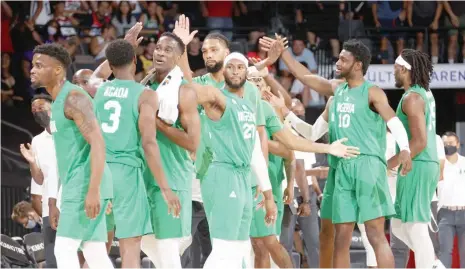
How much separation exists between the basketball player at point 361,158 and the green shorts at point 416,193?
307 millimetres

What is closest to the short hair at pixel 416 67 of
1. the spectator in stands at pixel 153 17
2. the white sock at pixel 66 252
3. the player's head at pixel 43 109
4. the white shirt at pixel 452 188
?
the player's head at pixel 43 109

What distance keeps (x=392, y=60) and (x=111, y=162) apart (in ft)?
33.4

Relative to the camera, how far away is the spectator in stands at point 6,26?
1647 centimetres

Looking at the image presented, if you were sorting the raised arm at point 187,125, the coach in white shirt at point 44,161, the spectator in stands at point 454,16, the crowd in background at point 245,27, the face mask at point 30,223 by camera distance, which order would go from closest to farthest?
the raised arm at point 187,125 < the coach in white shirt at point 44,161 < the face mask at point 30,223 < the crowd in background at point 245,27 < the spectator in stands at point 454,16

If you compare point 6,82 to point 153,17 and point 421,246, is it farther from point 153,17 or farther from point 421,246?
point 421,246

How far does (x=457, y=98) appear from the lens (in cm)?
1766

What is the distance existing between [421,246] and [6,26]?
375 inches

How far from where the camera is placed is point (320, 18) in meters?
18.1

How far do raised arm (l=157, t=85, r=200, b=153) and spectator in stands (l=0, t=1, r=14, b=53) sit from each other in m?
9.03

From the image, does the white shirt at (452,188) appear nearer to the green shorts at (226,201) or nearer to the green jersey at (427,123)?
the green jersey at (427,123)

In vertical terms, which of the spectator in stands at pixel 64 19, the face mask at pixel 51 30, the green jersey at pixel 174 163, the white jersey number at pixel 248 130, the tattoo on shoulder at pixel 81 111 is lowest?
the green jersey at pixel 174 163

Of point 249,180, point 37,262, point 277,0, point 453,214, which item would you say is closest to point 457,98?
point 277,0

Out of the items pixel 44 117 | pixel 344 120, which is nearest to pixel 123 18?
pixel 44 117

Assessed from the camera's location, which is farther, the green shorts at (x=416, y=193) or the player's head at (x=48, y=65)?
the green shorts at (x=416, y=193)
